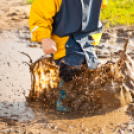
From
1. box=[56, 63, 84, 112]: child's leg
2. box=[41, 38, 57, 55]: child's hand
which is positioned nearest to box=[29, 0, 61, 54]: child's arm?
box=[41, 38, 57, 55]: child's hand

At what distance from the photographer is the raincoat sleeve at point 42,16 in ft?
1.99

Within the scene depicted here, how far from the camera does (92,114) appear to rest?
0.80 m

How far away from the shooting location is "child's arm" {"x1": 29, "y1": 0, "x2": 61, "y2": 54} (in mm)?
607

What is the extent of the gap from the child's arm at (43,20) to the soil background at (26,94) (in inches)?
12.5

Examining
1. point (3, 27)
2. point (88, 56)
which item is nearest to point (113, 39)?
point (88, 56)

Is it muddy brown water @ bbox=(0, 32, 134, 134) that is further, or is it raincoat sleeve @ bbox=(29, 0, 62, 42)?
muddy brown water @ bbox=(0, 32, 134, 134)

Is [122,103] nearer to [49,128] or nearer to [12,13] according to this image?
[49,128]

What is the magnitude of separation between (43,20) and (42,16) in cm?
2

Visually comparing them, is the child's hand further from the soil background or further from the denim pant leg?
the soil background

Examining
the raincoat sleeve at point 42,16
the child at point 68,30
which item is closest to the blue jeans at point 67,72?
the child at point 68,30

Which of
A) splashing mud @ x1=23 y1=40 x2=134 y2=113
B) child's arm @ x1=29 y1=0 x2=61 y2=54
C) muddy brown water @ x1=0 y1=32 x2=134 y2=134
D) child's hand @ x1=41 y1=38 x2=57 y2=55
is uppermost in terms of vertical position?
child's arm @ x1=29 y1=0 x2=61 y2=54

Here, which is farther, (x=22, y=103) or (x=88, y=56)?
(x=22, y=103)

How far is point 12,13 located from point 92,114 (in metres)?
0.86

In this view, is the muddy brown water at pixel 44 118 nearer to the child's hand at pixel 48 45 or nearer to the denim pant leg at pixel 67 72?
the denim pant leg at pixel 67 72
